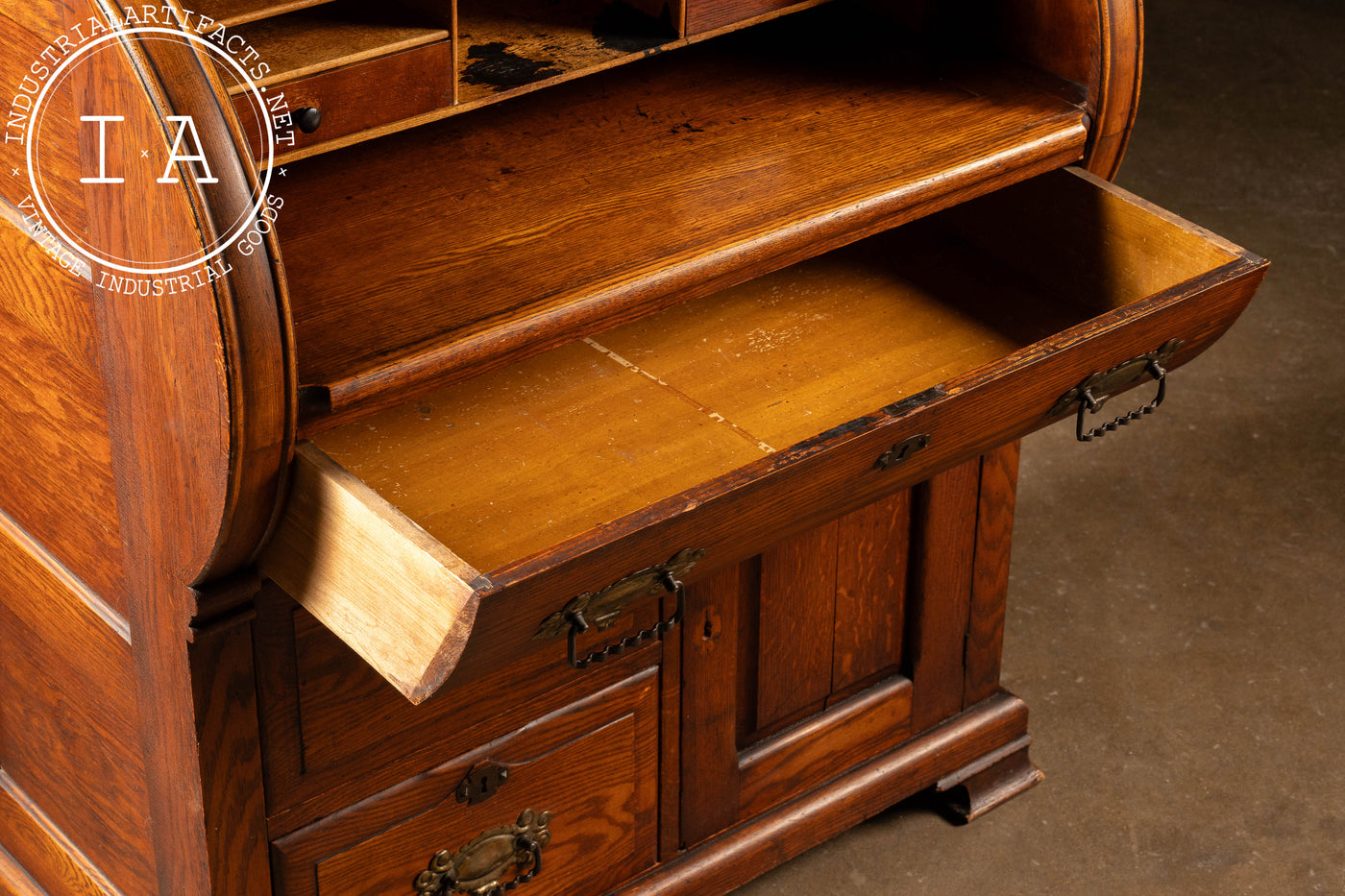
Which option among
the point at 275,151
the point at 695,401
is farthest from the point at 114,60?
the point at 695,401

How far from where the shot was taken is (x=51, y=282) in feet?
4.89

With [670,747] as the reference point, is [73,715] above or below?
above

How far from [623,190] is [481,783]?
2.17 feet

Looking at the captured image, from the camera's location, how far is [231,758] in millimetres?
1649

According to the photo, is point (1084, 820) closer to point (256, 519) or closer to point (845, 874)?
point (845, 874)

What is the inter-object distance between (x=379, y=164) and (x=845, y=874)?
1.23 metres

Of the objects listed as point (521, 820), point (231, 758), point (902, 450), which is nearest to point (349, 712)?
point (231, 758)

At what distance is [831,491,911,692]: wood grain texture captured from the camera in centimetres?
220

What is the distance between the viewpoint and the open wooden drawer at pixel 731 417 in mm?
1409

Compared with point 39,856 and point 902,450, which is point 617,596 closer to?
point 902,450

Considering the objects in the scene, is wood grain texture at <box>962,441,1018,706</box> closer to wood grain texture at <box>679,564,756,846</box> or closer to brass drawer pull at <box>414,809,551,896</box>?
wood grain texture at <box>679,564,756,846</box>

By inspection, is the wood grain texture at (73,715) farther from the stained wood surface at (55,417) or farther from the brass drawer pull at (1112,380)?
Answer: the brass drawer pull at (1112,380)

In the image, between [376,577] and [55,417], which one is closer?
[376,577]

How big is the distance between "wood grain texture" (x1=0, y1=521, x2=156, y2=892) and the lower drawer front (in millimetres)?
185
